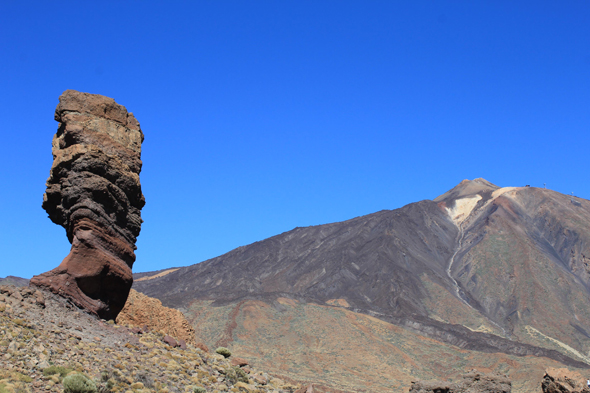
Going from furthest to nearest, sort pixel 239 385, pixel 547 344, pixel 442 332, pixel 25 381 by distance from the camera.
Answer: pixel 547 344 < pixel 442 332 < pixel 239 385 < pixel 25 381

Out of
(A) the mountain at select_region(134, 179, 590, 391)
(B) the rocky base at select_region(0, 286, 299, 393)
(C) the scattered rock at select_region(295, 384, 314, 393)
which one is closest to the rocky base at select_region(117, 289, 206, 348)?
(B) the rocky base at select_region(0, 286, 299, 393)

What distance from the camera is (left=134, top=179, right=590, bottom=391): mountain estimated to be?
48.0m

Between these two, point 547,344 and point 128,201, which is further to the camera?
point 547,344

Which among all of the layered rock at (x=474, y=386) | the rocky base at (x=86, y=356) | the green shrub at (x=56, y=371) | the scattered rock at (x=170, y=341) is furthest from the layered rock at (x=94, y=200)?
the layered rock at (x=474, y=386)

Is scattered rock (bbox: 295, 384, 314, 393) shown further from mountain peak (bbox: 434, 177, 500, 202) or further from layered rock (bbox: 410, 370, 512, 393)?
mountain peak (bbox: 434, 177, 500, 202)

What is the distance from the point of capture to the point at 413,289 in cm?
7744

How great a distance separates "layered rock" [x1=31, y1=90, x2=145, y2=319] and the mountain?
24626 mm

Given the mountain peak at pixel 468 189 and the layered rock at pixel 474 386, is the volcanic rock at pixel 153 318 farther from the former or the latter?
the mountain peak at pixel 468 189

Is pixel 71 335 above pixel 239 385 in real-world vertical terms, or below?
above

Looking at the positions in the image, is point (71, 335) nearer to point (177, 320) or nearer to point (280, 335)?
point (177, 320)

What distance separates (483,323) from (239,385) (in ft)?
208

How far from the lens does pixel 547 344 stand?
67312 millimetres

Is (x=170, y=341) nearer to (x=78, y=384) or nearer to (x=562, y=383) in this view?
(x=78, y=384)

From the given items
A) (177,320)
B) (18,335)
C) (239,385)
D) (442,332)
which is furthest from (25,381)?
(442,332)
